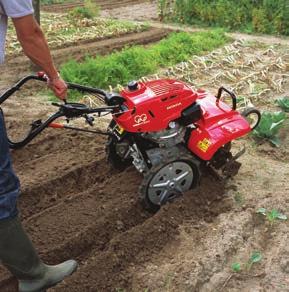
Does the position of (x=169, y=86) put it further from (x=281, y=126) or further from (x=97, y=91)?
(x=281, y=126)

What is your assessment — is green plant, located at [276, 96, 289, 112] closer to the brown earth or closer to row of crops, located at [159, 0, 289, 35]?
the brown earth

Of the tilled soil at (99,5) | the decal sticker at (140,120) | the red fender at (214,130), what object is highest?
the decal sticker at (140,120)

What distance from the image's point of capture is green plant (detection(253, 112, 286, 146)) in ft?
15.9

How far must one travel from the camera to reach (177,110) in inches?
137

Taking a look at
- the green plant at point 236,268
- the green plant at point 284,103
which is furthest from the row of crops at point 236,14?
the green plant at point 236,268

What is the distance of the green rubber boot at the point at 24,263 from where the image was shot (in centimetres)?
273

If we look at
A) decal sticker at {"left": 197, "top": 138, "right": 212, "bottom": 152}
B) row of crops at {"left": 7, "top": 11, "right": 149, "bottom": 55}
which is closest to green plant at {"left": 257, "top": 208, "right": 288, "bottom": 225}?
decal sticker at {"left": 197, "top": 138, "right": 212, "bottom": 152}

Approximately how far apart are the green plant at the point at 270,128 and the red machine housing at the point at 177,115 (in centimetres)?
114

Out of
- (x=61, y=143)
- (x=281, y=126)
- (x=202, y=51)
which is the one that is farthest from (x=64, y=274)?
(x=202, y=51)

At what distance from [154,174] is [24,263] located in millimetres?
1092

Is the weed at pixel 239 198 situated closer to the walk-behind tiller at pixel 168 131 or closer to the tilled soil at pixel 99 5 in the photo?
the walk-behind tiller at pixel 168 131

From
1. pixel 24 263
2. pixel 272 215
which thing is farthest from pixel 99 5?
pixel 24 263

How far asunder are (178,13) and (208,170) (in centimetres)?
856

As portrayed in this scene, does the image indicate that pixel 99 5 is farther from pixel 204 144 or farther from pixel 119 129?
pixel 204 144
